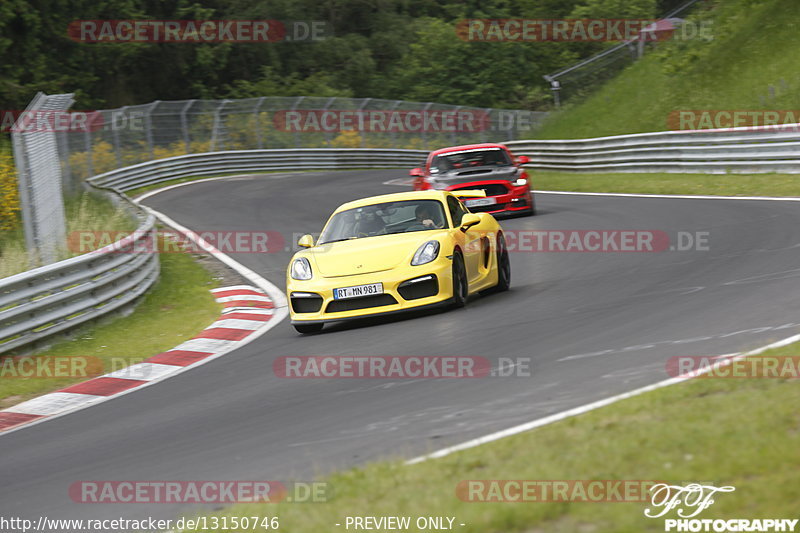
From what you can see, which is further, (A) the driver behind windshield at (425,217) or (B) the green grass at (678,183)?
(B) the green grass at (678,183)

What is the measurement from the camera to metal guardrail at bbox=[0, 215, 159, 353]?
10984 mm

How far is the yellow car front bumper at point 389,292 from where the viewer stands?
10531 millimetres

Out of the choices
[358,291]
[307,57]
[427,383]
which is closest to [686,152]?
[358,291]

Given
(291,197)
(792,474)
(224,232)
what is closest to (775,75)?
(291,197)

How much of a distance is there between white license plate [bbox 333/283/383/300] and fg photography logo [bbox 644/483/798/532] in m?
6.15

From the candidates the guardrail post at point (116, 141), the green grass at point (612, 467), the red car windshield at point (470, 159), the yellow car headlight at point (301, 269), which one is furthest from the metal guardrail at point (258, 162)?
the green grass at point (612, 467)

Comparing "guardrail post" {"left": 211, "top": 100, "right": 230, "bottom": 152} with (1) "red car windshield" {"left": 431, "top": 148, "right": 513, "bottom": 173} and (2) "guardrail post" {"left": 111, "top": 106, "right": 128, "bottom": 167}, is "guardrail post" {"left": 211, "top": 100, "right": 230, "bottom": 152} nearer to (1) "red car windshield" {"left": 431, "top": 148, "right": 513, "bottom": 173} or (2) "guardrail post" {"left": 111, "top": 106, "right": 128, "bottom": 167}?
(2) "guardrail post" {"left": 111, "top": 106, "right": 128, "bottom": 167}

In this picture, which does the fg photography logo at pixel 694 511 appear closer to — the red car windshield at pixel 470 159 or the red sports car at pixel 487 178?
the red sports car at pixel 487 178

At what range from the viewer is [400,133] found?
149ft

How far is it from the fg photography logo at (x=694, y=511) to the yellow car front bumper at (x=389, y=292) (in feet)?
20.1

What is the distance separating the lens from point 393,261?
419 inches

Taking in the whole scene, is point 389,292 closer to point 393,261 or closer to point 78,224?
point 393,261

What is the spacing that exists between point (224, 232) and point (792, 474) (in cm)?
1794

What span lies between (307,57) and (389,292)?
53952mm
